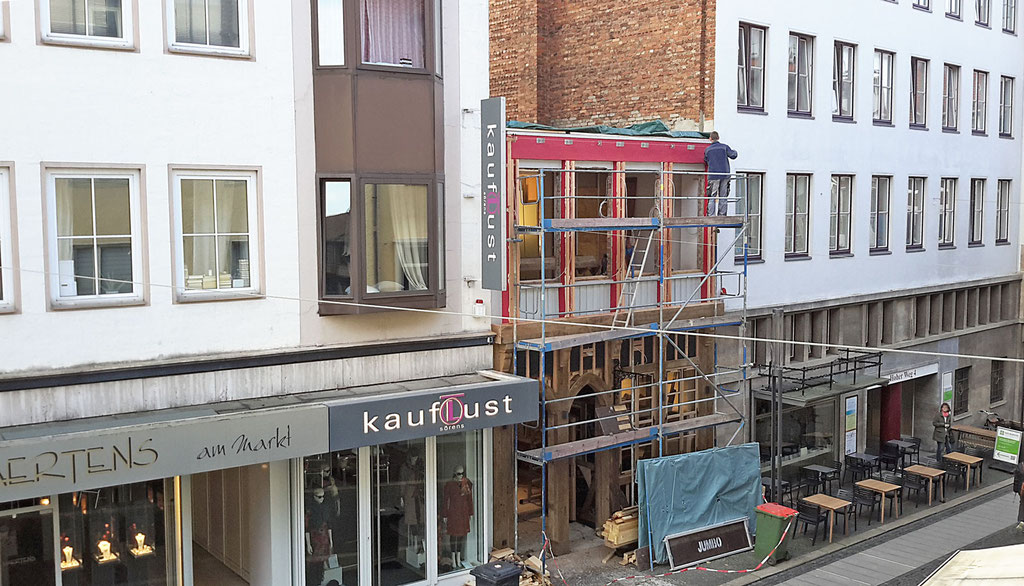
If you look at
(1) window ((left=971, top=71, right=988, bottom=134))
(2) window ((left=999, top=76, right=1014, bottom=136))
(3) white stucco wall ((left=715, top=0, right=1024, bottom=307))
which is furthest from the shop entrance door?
(2) window ((left=999, top=76, right=1014, bottom=136))

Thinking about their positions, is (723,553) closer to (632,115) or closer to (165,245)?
(632,115)

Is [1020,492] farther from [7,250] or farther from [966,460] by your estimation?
[7,250]

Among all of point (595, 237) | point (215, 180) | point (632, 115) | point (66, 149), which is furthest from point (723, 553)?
point (66, 149)

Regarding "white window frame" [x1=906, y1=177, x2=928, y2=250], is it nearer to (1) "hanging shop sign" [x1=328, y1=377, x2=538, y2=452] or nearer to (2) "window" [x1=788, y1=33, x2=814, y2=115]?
(2) "window" [x1=788, y1=33, x2=814, y2=115]

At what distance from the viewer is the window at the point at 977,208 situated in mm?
29172

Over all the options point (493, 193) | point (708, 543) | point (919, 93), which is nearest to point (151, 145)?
point (493, 193)

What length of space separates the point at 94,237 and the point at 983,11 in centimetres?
2619

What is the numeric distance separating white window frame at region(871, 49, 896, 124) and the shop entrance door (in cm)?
2065

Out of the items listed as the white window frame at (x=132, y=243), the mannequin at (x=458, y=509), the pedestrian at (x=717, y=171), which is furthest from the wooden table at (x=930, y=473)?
the white window frame at (x=132, y=243)

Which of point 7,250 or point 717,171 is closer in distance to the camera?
point 7,250

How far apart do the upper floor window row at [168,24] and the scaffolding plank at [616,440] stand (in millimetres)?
7905

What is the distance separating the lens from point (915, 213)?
26.6 meters

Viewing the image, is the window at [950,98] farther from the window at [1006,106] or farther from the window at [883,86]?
the window at [883,86]

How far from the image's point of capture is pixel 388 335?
1523 cm
